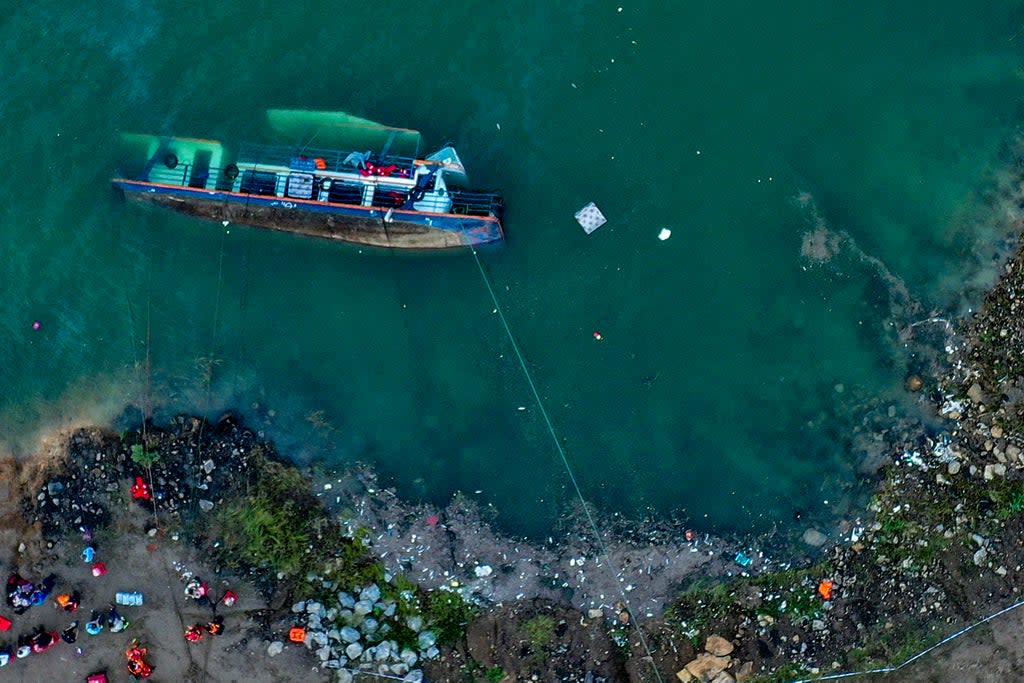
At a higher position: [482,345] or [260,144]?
[260,144]

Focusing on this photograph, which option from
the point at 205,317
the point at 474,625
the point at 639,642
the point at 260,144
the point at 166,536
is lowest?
the point at 166,536

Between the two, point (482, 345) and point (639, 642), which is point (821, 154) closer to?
point (482, 345)

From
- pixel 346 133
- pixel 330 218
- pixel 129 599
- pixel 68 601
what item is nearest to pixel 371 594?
pixel 129 599

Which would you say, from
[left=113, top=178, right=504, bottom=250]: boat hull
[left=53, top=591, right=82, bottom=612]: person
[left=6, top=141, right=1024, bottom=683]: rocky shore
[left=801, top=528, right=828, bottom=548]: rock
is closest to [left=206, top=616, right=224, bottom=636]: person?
[left=6, top=141, right=1024, bottom=683]: rocky shore

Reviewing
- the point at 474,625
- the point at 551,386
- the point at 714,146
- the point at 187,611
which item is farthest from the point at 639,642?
the point at 714,146

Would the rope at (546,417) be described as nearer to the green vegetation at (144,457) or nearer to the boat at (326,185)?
the boat at (326,185)

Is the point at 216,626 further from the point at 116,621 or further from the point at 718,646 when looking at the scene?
the point at 718,646
